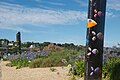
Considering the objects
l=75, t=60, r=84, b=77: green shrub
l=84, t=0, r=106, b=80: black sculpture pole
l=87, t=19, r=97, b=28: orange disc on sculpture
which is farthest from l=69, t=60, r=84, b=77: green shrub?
l=87, t=19, r=97, b=28: orange disc on sculpture

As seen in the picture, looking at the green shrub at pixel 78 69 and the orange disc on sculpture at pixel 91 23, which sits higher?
the orange disc on sculpture at pixel 91 23

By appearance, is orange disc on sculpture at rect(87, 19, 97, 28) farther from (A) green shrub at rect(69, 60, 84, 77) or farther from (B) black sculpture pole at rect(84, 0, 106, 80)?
(A) green shrub at rect(69, 60, 84, 77)

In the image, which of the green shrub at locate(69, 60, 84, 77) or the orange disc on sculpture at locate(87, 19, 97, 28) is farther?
the green shrub at locate(69, 60, 84, 77)

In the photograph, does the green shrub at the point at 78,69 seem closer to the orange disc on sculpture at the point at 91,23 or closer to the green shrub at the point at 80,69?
the green shrub at the point at 80,69

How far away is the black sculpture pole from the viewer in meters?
6.38

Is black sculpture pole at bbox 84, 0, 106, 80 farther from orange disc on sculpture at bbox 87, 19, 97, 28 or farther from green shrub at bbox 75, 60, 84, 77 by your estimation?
green shrub at bbox 75, 60, 84, 77

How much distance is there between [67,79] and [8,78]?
1.92 meters

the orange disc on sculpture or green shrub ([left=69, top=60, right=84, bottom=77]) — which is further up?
the orange disc on sculpture

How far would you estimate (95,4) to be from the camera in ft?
20.9

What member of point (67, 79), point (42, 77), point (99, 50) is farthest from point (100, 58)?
point (42, 77)

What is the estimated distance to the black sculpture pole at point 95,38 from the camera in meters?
6.38

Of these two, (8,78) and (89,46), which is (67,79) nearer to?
(8,78)

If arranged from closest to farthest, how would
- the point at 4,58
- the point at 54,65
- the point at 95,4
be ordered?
the point at 95,4
the point at 54,65
the point at 4,58

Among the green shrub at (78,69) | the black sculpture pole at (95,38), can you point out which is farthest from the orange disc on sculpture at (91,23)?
the green shrub at (78,69)
